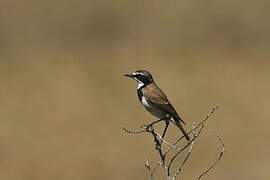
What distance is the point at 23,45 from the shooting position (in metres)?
19.5

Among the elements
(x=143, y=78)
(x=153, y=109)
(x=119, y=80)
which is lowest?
(x=153, y=109)

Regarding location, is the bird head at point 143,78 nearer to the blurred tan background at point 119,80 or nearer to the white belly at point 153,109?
the white belly at point 153,109

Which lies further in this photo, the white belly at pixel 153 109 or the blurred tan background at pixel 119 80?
the blurred tan background at pixel 119 80

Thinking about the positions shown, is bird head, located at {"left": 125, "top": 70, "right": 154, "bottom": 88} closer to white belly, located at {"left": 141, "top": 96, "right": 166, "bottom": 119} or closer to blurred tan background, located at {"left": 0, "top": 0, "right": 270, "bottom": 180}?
white belly, located at {"left": 141, "top": 96, "right": 166, "bottom": 119}

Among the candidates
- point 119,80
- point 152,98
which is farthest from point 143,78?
point 119,80

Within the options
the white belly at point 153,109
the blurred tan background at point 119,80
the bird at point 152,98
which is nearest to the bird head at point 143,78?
the bird at point 152,98

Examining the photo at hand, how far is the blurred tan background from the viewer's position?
14938 mm

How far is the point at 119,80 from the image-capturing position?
60.2 ft

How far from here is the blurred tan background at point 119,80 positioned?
14938 mm

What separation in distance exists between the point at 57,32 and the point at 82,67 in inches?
62.8

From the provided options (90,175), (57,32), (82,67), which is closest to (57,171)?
(90,175)

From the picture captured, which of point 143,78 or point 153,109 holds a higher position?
point 143,78

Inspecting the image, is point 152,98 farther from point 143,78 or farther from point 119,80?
point 119,80

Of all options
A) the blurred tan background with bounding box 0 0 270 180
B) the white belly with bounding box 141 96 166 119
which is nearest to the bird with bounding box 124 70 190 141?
the white belly with bounding box 141 96 166 119
